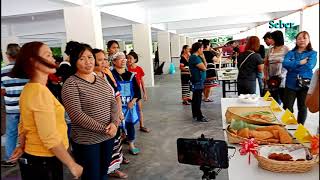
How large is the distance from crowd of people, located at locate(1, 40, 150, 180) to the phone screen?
1.89ft

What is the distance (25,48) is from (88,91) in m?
0.50

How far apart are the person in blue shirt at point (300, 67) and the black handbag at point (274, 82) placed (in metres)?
0.46

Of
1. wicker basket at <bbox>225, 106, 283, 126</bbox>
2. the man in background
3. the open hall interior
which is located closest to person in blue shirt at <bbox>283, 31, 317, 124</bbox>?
the open hall interior

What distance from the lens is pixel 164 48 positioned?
13078 millimetres

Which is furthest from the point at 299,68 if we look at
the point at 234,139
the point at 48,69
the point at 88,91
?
the point at 48,69

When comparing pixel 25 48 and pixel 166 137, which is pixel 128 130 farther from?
pixel 25 48

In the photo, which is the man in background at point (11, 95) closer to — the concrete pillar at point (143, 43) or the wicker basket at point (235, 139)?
the wicker basket at point (235, 139)

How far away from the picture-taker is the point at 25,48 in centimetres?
147

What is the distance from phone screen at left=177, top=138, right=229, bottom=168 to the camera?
1249 mm

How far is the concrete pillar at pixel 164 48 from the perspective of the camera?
41.9 feet

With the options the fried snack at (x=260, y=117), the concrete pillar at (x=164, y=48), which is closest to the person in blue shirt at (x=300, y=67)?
the fried snack at (x=260, y=117)

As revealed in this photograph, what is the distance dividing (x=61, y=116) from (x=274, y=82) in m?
2.98

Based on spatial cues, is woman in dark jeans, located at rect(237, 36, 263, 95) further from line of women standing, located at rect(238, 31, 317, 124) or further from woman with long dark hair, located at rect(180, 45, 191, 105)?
woman with long dark hair, located at rect(180, 45, 191, 105)

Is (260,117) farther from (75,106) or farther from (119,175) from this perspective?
(119,175)
